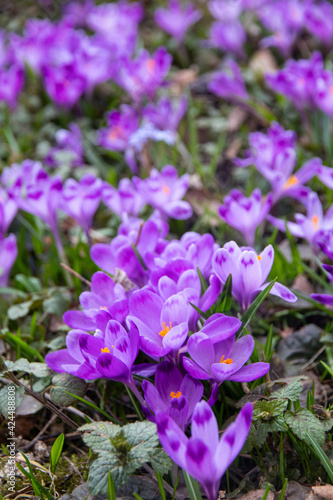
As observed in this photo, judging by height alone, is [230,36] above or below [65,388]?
above

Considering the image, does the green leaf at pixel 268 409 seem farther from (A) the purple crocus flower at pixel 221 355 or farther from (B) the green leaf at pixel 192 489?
(B) the green leaf at pixel 192 489

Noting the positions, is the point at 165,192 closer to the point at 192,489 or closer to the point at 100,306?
the point at 100,306

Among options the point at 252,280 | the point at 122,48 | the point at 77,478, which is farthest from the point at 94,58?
the point at 77,478

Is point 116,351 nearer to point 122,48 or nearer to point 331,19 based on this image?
point 122,48

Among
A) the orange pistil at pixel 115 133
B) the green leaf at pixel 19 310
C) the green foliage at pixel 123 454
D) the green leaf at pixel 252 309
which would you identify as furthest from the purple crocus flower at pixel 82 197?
the green foliage at pixel 123 454

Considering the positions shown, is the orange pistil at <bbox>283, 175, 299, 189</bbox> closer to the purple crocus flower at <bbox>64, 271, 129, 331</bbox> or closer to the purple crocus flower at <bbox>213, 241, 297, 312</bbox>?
the purple crocus flower at <bbox>213, 241, 297, 312</bbox>

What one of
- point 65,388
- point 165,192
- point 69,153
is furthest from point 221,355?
point 69,153

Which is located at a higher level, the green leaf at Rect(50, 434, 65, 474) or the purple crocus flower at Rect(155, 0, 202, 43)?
the purple crocus flower at Rect(155, 0, 202, 43)

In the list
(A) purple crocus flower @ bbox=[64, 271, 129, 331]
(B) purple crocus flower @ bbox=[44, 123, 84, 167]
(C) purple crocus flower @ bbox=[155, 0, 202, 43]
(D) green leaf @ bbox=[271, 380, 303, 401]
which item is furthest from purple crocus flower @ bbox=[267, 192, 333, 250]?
(C) purple crocus flower @ bbox=[155, 0, 202, 43]

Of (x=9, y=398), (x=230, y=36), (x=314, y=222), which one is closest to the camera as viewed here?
(x=9, y=398)
